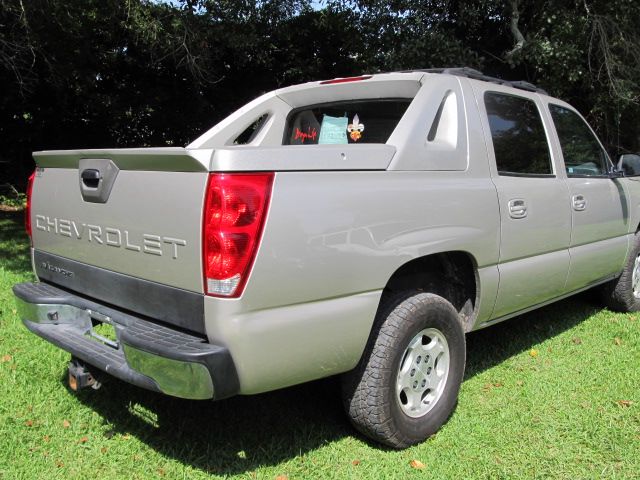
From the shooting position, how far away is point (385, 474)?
2807mm

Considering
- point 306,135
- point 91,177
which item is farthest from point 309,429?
point 306,135

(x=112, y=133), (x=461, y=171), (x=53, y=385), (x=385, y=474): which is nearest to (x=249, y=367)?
(x=385, y=474)

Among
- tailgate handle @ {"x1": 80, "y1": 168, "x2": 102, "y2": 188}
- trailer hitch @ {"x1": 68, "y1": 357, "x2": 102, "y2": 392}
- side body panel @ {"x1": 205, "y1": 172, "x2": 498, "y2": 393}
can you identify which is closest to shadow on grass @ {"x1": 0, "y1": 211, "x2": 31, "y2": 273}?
trailer hitch @ {"x1": 68, "y1": 357, "x2": 102, "y2": 392}

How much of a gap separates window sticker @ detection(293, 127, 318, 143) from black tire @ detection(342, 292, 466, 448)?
5.30 feet

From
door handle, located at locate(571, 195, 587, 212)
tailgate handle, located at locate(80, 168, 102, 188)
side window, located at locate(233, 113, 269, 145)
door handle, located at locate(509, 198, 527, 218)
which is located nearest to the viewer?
tailgate handle, located at locate(80, 168, 102, 188)

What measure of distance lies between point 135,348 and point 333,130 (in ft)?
7.22

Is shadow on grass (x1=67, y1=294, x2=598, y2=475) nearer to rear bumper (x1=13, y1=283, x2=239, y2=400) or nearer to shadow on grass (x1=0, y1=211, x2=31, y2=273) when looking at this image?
rear bumper (x1=13, y1=283, x2=239, y2=400)

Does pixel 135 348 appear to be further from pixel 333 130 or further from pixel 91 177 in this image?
pixel 333 130

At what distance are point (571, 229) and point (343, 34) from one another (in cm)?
924

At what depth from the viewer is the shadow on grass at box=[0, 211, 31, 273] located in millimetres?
6957

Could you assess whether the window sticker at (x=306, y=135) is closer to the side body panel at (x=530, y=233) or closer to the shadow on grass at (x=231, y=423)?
the side body panel at (x=530, y=233)

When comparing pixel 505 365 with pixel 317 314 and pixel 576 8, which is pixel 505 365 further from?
pixel 576 8

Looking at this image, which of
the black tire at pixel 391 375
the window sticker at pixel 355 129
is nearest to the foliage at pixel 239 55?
the window sticker at pixel 355 129

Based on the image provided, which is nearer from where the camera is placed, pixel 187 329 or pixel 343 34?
pixel 187 329
